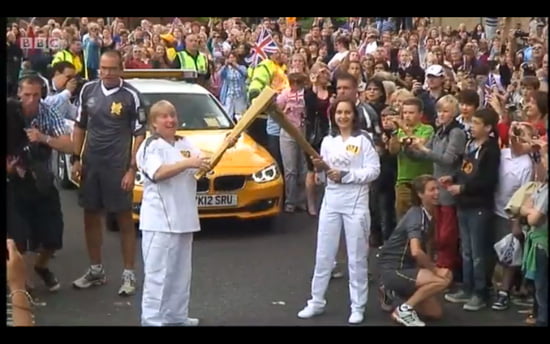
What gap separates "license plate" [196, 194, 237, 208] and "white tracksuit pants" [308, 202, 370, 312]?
8.38 feet

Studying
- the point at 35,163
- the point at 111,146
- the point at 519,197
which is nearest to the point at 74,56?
the point at 111,146

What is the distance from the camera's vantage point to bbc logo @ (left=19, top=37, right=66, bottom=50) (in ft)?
61.5

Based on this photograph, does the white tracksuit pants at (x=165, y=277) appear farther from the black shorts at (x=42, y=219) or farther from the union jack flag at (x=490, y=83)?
the union jack flag at (x=490, y=83)

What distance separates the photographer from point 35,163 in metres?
7.80

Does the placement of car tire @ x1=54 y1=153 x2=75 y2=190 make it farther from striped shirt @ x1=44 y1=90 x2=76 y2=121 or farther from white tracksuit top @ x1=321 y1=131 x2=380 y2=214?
white tracksuit top @ x1=321 y1=131 x2=380 y2=214

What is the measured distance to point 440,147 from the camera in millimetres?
7934

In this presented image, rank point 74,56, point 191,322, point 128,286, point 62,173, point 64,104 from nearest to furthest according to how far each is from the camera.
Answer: point 191,322
point 128,286
point 64,104
point 62,173
point 74,56

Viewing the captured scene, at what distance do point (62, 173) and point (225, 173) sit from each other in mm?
3180

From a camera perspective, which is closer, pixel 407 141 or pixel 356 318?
pixel 356 318

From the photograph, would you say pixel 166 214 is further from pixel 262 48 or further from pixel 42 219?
pixel 262 48

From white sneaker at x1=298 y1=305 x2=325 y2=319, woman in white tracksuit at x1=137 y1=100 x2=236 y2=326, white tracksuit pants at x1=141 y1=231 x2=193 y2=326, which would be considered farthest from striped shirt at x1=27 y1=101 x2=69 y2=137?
white sneaker at x1=298 y1=305 x2=325 y2=319

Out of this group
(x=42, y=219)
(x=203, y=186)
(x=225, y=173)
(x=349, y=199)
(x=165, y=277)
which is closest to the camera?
(x=165, y=277)
